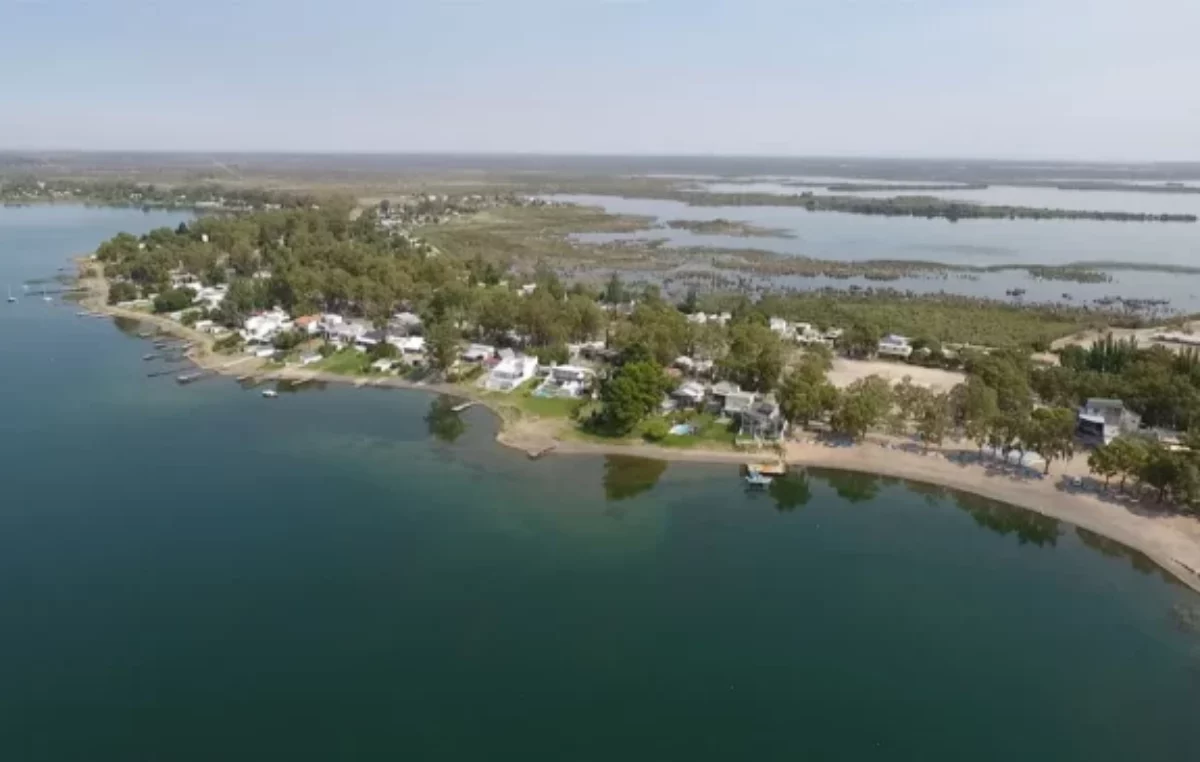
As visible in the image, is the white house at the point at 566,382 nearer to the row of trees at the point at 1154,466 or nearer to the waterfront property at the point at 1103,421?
the row of trees at the point at 1154,466

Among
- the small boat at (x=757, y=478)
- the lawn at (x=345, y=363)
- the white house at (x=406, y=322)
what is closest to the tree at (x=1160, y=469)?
the small boat at (x=757, y=478)

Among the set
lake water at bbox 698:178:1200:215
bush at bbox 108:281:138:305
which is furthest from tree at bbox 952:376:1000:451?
lake water at bbox 698:178:1200:215

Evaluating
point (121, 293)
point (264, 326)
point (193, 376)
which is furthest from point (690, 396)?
point (121, 293)

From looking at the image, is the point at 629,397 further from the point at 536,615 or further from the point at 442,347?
the point at 536,615

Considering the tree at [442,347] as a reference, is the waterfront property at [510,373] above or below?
below

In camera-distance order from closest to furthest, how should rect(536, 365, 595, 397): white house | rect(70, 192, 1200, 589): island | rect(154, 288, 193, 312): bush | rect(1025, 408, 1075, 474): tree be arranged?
rect(1025, 408, 1075, 474): tree < rect(70, 192, 1200, 589): island < rect(536, 365, 595, 397): white house < rect(154, 288, 193, 312): bush

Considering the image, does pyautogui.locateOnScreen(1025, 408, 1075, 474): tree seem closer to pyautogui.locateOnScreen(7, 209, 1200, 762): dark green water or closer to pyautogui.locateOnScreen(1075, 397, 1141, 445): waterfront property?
pyautogui.locateOnScreen(1075, 397, 1141, 445): waterfront property
